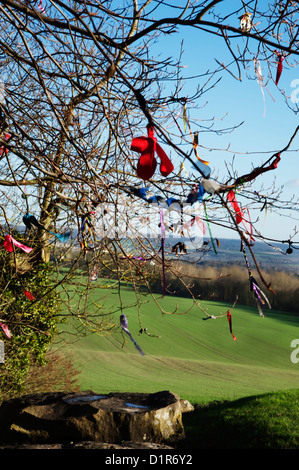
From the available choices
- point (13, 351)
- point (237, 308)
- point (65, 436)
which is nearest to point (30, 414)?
point (65, 436)

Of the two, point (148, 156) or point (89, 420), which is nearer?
point (148, 156)

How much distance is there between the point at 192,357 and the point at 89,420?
1461 cm

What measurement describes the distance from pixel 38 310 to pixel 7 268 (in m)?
1.21

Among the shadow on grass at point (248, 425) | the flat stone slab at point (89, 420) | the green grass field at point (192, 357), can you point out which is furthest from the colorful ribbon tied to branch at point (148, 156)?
the green grass field at point (192, 357)

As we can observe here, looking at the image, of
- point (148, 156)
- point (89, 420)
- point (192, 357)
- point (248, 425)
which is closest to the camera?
point (148, 156)

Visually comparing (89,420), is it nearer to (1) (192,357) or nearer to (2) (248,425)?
(2) (248,425)

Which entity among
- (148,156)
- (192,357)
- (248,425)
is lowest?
(192,357)

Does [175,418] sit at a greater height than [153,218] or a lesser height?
lesser

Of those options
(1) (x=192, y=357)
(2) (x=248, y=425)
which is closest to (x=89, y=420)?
(2) (x=248, y=425)

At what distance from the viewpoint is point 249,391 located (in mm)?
14570

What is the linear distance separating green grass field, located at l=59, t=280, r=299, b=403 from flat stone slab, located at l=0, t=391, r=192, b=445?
329 centimetres

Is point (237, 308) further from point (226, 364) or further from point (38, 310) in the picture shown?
point (38, 310)

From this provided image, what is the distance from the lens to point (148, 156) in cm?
177

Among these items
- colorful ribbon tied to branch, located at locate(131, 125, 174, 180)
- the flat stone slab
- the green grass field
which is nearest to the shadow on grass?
the flat stone slab
